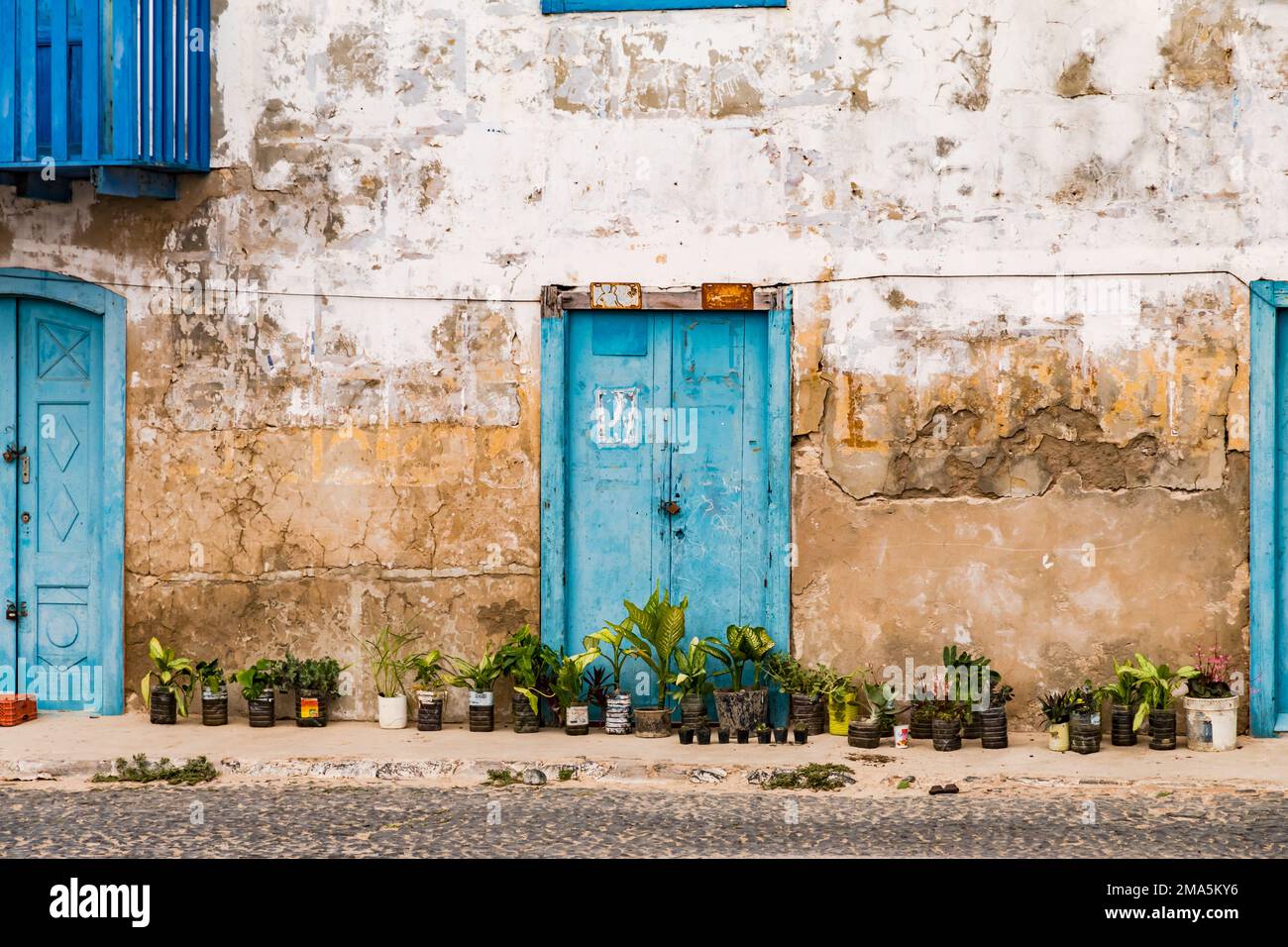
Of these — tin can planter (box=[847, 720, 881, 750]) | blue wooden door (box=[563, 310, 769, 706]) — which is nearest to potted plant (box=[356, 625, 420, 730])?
blue wooden door (box=[563, 310, 769, 706])

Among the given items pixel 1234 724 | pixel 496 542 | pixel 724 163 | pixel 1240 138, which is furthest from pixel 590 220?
pixel 1234 724

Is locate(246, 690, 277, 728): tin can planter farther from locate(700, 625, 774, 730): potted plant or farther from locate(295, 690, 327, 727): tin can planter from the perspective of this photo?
locate(700, 625, 774, 730): potted plant

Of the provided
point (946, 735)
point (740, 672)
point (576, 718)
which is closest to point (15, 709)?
point (576, 718)

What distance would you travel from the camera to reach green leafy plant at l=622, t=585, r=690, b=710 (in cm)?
980

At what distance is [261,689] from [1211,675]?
5.41 metres

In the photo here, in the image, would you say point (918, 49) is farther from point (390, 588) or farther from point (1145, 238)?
point (390, 588)

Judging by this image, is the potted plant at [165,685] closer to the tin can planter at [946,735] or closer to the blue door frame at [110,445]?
the blue door frame at [110,445]

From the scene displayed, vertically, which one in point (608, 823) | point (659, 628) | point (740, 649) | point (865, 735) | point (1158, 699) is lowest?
point (608, 823)

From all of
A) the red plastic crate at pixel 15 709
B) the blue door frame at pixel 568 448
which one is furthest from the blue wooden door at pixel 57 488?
the blue door frame at pixel 568 448

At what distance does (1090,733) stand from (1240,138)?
135 inches

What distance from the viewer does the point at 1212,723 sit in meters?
9.35

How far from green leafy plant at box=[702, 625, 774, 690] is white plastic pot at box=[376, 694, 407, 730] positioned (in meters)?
1.81

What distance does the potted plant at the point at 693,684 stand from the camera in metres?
9.68

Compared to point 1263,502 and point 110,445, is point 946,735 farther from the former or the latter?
point 110,445
